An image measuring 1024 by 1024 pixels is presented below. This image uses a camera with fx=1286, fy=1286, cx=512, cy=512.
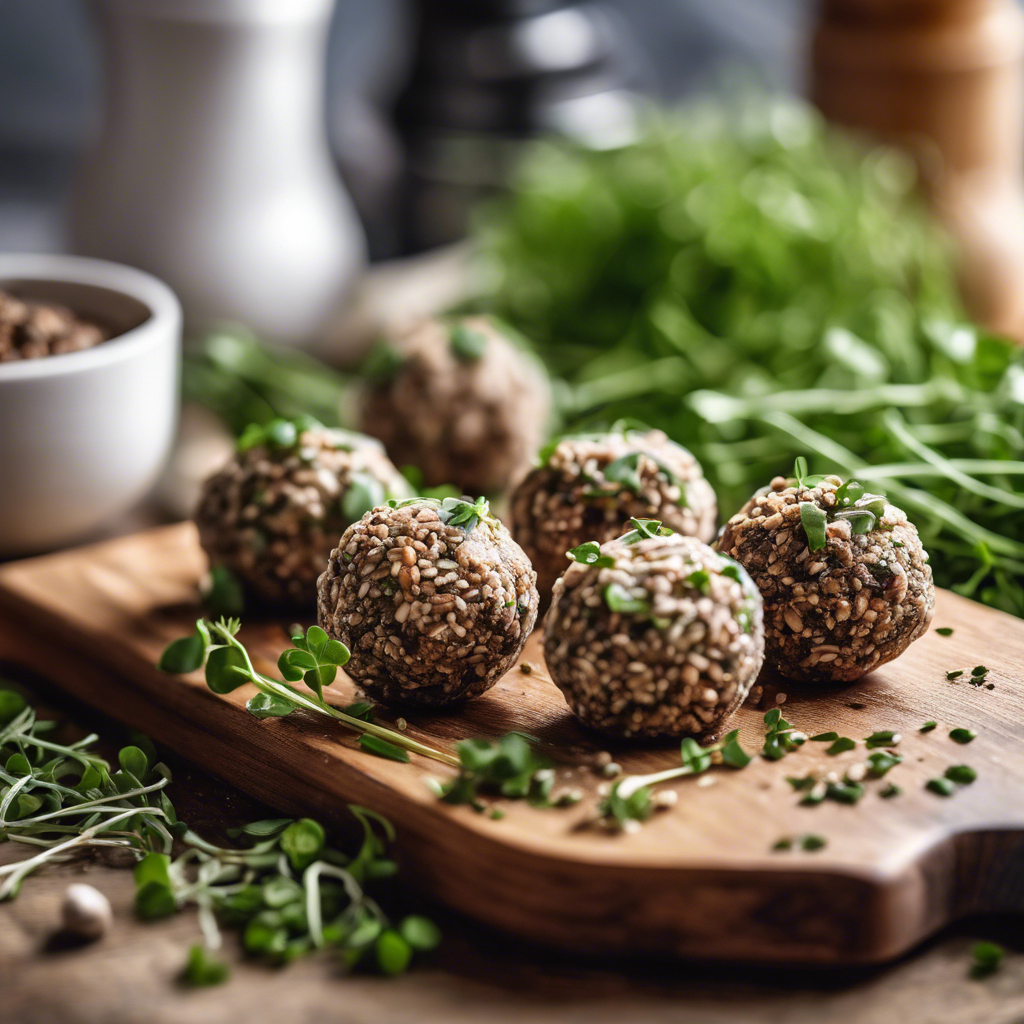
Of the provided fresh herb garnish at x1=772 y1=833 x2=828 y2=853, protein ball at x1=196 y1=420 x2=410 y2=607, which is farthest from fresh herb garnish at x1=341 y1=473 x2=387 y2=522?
fresh herb garnish at x1=772 y1=833 x2=828 y2=853

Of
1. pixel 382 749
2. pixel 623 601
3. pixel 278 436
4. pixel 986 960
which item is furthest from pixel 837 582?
pixel 278 436

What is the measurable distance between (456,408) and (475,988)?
47.1 inches

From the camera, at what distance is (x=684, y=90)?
201 inches

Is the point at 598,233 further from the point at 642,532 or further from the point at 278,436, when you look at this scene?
the point at 642,532

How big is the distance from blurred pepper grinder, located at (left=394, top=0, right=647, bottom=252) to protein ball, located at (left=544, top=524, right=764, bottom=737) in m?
2.30

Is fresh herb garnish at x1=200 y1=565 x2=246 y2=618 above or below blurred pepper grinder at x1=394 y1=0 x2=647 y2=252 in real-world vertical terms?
below

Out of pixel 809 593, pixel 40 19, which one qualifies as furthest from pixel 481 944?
pixel 40 19

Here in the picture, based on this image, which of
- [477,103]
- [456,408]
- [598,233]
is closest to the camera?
[456,408]

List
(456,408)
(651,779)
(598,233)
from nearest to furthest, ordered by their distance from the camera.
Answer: (651,779)
(456,408)
(598,233)

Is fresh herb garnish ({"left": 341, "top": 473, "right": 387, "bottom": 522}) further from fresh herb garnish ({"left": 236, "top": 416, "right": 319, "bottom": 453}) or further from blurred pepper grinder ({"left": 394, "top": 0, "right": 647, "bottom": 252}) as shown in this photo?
blurred pepper grinder ({"left": 394, "top": 0, "right": 647, "bottom": 252})

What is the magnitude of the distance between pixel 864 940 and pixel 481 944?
15.7 inches

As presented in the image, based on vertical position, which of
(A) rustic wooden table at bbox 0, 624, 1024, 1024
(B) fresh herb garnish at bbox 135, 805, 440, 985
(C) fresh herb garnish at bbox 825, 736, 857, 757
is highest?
(C) fresh herb garnish at bbox 825, 736, 857, 757

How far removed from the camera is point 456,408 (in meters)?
2.30

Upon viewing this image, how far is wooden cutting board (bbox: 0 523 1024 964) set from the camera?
1.31 metres
